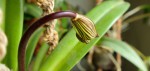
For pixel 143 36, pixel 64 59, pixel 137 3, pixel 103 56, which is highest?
pixel 137 3

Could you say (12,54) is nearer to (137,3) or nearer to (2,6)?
(2,6)

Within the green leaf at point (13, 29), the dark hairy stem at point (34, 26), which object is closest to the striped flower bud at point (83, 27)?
the dark hairy stem at point (34, 26)

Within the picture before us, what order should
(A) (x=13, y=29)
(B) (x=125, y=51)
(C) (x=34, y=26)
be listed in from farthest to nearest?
(B) (x=125, y=51) < (A) (x=13, y=29) < (C) (x=34, y=26)

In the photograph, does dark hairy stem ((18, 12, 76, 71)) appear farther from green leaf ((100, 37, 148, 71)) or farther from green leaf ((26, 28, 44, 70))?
green leaf ((100, 37, 148, 71))

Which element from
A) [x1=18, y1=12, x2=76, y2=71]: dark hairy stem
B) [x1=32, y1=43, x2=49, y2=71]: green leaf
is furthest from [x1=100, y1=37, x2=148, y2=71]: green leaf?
[x1=18, y1=12, x2=76, y2=71]: dark hairy stem

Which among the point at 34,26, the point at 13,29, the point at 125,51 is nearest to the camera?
the point at 34,26

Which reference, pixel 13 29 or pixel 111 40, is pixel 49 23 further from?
pixel 111 40

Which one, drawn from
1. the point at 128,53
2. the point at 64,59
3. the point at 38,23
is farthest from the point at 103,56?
the point at 38,23

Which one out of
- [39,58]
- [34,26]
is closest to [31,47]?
[39,58]
